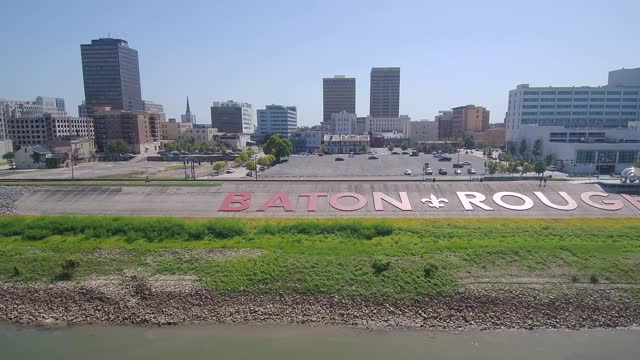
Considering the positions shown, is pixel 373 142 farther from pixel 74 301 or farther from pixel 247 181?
pixel 74 301

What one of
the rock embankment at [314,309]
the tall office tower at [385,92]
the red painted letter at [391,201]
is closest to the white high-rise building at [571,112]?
the red painted letter at [391,201]

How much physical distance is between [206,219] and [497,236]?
18720 millimetres

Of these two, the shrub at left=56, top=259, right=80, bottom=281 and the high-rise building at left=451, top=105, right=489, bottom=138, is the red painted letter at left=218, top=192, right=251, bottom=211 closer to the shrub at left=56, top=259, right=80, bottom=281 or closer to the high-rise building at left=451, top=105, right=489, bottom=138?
the shrub at left=56, top=259, right=80, bottom=281

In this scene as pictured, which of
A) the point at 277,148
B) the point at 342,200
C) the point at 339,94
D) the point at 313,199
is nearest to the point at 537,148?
the point at 277,148

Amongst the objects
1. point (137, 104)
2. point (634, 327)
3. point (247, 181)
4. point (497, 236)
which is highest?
point (137, 104)

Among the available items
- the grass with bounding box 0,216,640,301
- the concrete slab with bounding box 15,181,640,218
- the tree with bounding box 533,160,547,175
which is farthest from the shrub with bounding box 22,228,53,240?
the tree with bounding box 533,160,547,175

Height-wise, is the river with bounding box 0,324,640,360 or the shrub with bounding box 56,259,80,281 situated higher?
the shrub with bounding box 56,259,80,281

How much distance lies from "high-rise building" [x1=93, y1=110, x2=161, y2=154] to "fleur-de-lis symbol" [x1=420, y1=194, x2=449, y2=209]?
233 feet

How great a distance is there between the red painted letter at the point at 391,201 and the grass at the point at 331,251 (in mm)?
2610

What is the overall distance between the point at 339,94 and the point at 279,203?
140 m

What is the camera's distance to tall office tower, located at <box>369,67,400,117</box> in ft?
537

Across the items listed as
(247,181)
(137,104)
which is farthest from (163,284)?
(137,104)

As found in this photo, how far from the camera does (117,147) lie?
7788cm

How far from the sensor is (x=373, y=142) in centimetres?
10469
